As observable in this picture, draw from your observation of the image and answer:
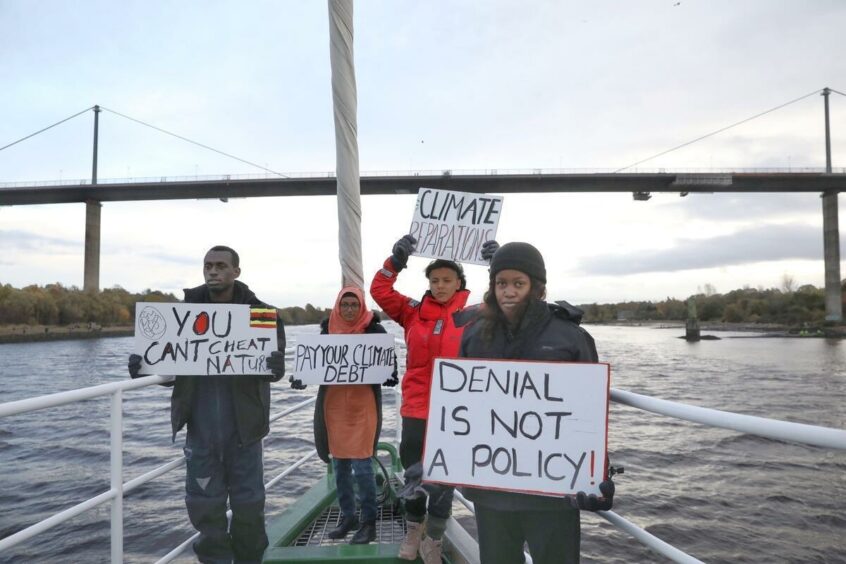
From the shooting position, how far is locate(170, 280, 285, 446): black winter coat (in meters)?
2.19

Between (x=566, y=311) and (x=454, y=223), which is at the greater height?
(x=454, y=223)

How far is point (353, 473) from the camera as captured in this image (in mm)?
2785

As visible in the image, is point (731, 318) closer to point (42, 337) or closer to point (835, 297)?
point (835, 297)

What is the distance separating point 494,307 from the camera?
1691mm

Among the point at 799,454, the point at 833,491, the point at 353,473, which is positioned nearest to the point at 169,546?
the point at 353,473

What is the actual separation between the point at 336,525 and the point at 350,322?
104cm

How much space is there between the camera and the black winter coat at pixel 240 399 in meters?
2.19

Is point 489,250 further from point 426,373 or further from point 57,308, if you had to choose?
point 57,308

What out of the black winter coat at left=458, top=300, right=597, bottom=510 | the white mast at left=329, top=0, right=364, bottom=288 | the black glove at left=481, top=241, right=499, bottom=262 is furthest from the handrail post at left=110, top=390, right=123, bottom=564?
the black glove at left=481, top=241, right=499, bottom=262

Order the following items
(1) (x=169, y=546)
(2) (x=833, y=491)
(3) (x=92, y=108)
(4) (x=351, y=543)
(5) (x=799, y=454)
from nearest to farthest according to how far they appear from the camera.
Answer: (4) (x=351, y=543), (1) (x=169, y=546), (2) (x=833, y=491), (5) (x=799, y=454), (3) (x=92, y=108)

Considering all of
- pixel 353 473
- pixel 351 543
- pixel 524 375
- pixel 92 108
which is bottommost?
pixel 351 543

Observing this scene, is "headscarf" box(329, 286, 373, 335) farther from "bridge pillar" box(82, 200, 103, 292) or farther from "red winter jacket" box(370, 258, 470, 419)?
"bridge pillar" box(82, 200, 103, 292)

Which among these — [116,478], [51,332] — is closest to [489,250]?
[116,478]

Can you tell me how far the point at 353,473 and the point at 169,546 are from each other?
4.12m
